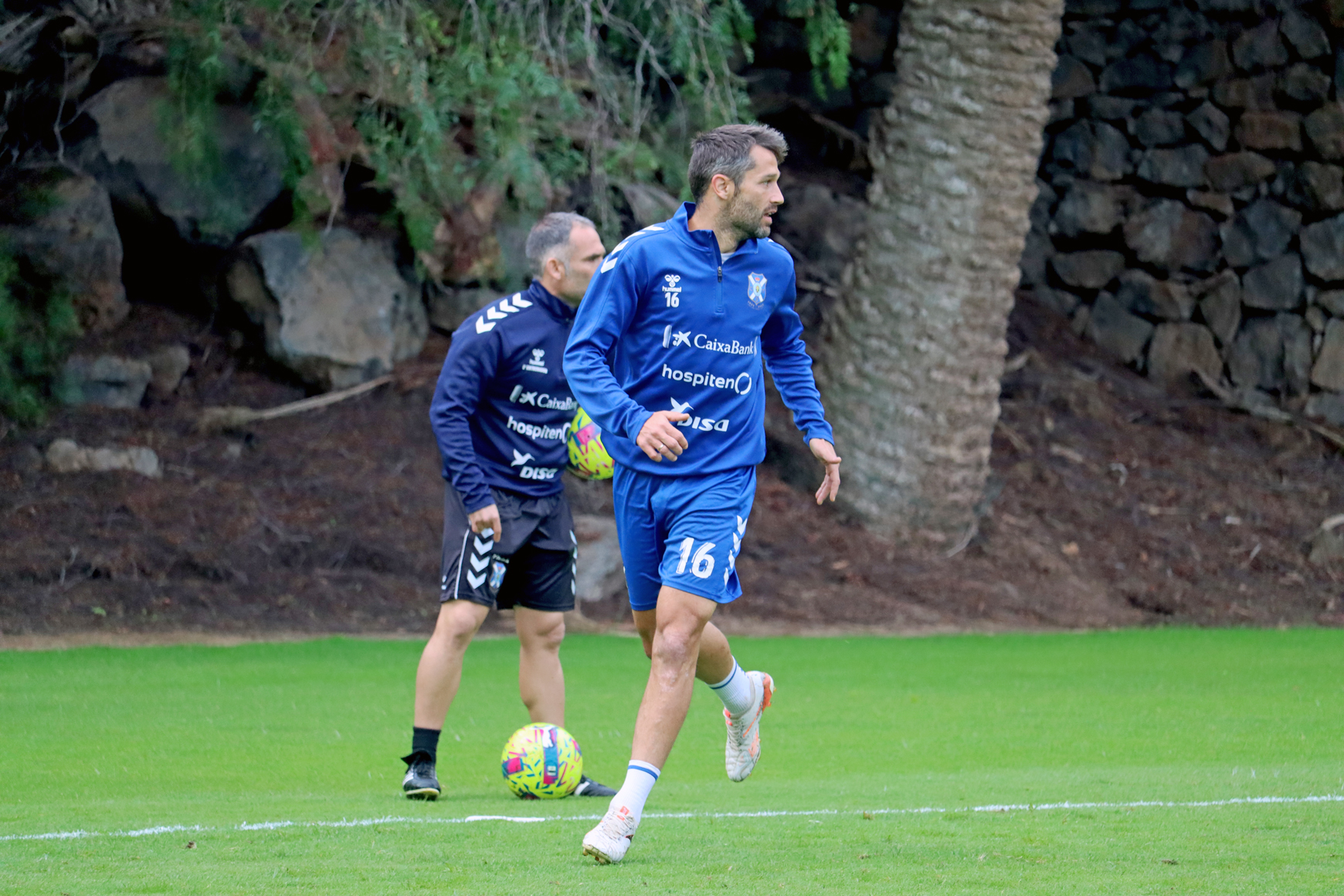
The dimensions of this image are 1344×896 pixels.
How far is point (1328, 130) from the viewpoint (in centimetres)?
1569

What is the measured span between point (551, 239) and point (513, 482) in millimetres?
1021

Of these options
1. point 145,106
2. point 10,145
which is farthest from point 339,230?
point 10,145

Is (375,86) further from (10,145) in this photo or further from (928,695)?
(928,695)

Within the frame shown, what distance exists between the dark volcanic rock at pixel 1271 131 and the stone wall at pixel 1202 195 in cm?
2

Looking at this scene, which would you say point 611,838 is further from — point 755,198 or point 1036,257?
point 1036,257

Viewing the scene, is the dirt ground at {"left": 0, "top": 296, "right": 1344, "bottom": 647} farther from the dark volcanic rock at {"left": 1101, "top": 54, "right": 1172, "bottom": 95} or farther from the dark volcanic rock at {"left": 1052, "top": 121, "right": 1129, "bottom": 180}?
the dark volcanic rock at {"left": 1101, "top": 54, "right": 1172, "bottom": 95}

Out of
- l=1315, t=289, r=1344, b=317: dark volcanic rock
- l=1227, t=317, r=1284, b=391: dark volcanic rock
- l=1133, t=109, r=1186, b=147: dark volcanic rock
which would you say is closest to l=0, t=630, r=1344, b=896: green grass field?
l=1227, t=317, r=1284, b=391: dark volcanic rock

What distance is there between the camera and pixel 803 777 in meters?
6.35

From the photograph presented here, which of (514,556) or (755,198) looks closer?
(755,198)

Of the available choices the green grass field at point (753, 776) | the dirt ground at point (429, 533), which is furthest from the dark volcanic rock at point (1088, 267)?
the green grass field at point (753, 776)

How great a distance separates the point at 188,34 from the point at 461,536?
7472 millimetres

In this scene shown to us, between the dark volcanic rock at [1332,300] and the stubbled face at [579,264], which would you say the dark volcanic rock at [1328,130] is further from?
the stubbled face at [579,264]

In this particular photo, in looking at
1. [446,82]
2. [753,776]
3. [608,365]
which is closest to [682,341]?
[608,365]

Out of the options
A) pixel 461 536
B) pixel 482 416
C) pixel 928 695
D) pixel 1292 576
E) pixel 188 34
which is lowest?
pixel 1292 576
